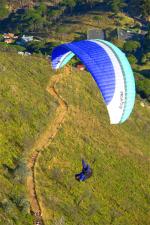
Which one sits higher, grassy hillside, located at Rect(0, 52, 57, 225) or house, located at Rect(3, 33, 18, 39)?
grassy hillside, located at Rect(0, 52, 57, 225)

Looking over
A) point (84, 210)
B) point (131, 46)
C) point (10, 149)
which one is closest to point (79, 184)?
point (84, 210)

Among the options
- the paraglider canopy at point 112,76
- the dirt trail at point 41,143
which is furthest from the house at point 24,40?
the paraglider canopy at point 112,76

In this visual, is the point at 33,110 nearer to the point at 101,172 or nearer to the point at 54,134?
the point at 54,134

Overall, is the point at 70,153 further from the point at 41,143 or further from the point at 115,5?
the point at 115,5

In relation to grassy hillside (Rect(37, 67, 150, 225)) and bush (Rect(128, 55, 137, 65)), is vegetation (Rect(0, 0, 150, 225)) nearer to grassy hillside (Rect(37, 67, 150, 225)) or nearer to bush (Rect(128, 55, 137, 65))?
grassy hillside (Rect(37, 67, 150, 225))

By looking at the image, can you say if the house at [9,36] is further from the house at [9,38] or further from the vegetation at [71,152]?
the vegetation at [71,152]

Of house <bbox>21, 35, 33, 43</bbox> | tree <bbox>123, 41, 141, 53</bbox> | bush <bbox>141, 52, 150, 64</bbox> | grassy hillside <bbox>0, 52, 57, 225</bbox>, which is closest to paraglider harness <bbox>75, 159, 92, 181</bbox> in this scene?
grassy hillside <bbox>0, 52, 57, 225</bbox>
